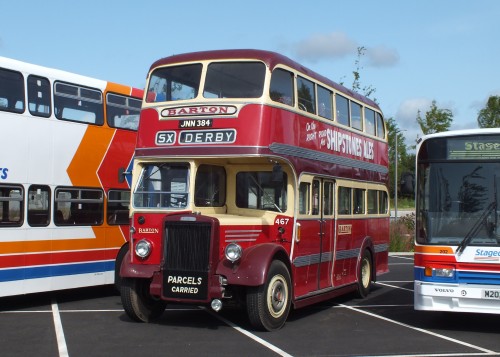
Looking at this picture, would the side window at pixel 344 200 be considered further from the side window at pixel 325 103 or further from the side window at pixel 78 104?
the side window at pixel 78 104

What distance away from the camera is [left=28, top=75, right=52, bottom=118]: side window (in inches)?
509

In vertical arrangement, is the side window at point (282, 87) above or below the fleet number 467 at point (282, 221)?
above

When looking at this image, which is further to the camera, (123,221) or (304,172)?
(123,221)

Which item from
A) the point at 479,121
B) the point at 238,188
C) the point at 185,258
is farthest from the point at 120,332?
the point at 479,121

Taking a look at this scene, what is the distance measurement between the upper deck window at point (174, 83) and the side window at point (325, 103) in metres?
2.69

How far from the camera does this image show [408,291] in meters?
16.2

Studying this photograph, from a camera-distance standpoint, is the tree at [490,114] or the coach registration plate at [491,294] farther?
the tree at [490,114]

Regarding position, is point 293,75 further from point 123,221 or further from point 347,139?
point 123,221

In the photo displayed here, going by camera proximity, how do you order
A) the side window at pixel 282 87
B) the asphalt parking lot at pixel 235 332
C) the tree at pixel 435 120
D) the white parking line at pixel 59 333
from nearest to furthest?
the white parking line at pixel 59 333 < the asphalt parking lot at pixel 235 332 < the side window at pixel 282 87 < the tree at pixel 435 120

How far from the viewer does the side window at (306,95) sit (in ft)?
40.3

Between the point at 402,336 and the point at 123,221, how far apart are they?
6.67m

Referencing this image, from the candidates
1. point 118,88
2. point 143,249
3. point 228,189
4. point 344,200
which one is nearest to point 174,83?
point 228,189

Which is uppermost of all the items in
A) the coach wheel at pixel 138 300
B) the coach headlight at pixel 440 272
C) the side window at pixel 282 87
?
the side window at pixel 282 87

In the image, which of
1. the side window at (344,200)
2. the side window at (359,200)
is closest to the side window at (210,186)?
the side window at (344,200)
